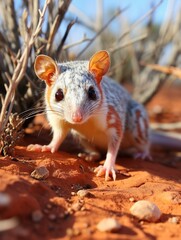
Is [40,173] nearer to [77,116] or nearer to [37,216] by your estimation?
[77,116]

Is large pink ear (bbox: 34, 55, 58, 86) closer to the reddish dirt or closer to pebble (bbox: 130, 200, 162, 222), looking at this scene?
the reddish dirt

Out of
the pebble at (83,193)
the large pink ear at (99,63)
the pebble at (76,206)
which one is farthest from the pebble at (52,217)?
the large pink ear at (99,63)

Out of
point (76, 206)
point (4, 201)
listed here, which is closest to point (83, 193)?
point (76, 206)

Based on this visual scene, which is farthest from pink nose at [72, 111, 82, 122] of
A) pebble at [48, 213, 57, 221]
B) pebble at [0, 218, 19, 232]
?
pebble at [0, 218, 19, 232]

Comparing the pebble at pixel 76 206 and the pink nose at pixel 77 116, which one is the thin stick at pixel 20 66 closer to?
the pink nose at pixel 77 116

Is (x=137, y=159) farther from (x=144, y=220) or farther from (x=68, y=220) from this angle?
(x=68, y=220)
